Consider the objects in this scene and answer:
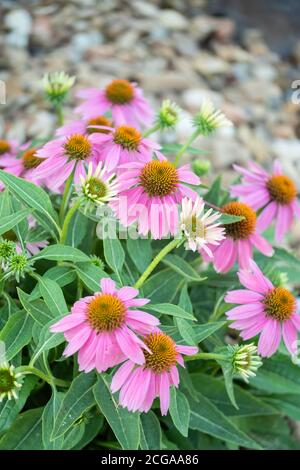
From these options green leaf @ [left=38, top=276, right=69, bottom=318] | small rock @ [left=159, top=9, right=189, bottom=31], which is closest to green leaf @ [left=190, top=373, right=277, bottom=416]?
green leaf @ [left=38, top=276, right=69, bottom=318]

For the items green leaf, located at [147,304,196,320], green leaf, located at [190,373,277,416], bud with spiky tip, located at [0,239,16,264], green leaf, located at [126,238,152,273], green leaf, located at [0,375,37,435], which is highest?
bud with spiky tip, located at [0,239,16,264]

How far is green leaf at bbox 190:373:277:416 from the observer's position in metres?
1.39

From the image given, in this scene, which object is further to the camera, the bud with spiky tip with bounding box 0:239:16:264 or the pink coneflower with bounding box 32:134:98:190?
the pink coneflower with bounding box 32:134:98:190

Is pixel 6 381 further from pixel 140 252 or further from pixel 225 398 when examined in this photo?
pixel 225 398

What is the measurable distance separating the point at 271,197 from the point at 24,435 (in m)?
0.66

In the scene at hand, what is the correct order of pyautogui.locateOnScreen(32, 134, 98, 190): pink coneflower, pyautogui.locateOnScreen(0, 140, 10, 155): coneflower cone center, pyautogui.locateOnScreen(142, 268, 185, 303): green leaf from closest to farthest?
pyautogui.locateOnScreen(32, 134, 98, 190): pink coneflower → pyautogui.locateOnScreen(142, 268, 185, 303): green leaf → pyautogui.locateOnScreen(0, 140, 10, 155): coneflower cone center

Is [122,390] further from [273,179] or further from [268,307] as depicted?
[273,179]

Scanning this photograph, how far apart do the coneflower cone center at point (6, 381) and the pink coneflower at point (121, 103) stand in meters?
0.67

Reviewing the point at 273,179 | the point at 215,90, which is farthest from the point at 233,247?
the point at 215,90

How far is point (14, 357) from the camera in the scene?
1159 millimetres

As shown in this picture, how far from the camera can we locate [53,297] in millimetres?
1082

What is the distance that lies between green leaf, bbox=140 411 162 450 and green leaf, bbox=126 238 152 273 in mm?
259

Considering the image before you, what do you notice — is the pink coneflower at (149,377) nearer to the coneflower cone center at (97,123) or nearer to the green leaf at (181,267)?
the green leaf at (181,267)

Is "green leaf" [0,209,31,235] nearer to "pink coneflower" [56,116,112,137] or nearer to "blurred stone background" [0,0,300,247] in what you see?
"pink coneflower" [56,116,112,137]
